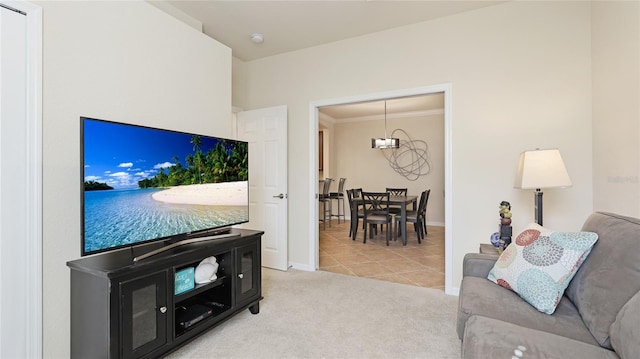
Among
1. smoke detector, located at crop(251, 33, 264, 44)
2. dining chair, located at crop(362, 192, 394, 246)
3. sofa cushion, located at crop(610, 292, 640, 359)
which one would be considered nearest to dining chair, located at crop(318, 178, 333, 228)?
dining chair, located at crop(362, 192, 394, 246)

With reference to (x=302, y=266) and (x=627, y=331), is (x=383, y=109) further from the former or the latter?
(x=627, y=331)

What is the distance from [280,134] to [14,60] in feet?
7.59

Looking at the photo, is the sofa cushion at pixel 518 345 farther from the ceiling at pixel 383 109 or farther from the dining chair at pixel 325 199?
the dining chair at pixel 325 199

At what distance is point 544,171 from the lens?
2.08m

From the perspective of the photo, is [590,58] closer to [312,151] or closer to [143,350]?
[312,151]

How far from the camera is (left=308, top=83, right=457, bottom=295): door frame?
9.36 ft

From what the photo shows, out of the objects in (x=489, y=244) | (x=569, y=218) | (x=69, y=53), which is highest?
(x=69, y=53)

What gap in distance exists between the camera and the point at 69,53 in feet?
5.82

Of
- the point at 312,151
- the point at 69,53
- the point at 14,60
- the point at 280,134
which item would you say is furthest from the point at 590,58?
the point at 14,60

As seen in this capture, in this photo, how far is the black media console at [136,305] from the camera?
1474mm

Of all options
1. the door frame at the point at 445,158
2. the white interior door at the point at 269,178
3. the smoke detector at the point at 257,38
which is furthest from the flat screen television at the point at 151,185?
the smoke detector at the point at 257,38

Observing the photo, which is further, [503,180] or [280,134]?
[280,134]

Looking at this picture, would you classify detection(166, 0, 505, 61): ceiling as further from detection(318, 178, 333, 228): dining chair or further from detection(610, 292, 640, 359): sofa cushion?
detection(318, 178, 333, 228): dining chair

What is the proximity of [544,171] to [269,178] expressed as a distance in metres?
2.75
